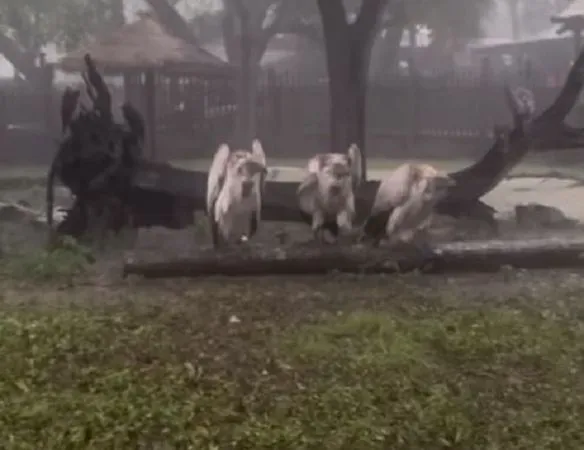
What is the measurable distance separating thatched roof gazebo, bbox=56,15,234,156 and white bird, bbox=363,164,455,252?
10032 millimetres

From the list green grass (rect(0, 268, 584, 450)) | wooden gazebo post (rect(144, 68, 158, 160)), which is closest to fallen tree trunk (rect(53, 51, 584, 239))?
green grass (rect(0, 268, 584, 450))

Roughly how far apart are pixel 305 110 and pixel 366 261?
44.7ft

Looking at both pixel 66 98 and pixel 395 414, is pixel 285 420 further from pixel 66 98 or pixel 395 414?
pixel 66 98

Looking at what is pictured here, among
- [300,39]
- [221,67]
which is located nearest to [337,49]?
[221,67]

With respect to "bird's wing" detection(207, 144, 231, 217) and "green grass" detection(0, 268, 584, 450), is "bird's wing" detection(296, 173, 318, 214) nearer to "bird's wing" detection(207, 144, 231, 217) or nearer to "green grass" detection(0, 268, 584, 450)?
→ "bird's wing" detection(207, 144, 231, 217)

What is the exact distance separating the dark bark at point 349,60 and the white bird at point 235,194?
366 centimetres

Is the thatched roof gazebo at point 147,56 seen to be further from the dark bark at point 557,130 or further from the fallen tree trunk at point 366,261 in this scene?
the fallen tree trunk at point 366,261

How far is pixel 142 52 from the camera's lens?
52.5ft

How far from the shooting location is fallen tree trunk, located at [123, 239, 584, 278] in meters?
6.02

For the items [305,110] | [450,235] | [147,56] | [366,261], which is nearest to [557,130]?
[450,235]

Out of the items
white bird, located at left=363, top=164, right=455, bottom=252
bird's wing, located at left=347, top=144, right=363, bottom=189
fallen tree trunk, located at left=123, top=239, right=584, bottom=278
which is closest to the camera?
fallen tree trunk, located at left=123, top=239, right=584, bottom=278

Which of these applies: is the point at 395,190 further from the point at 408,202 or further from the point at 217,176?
the point at 217,176

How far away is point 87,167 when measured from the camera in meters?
7.69

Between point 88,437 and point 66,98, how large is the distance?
4.67 metres
